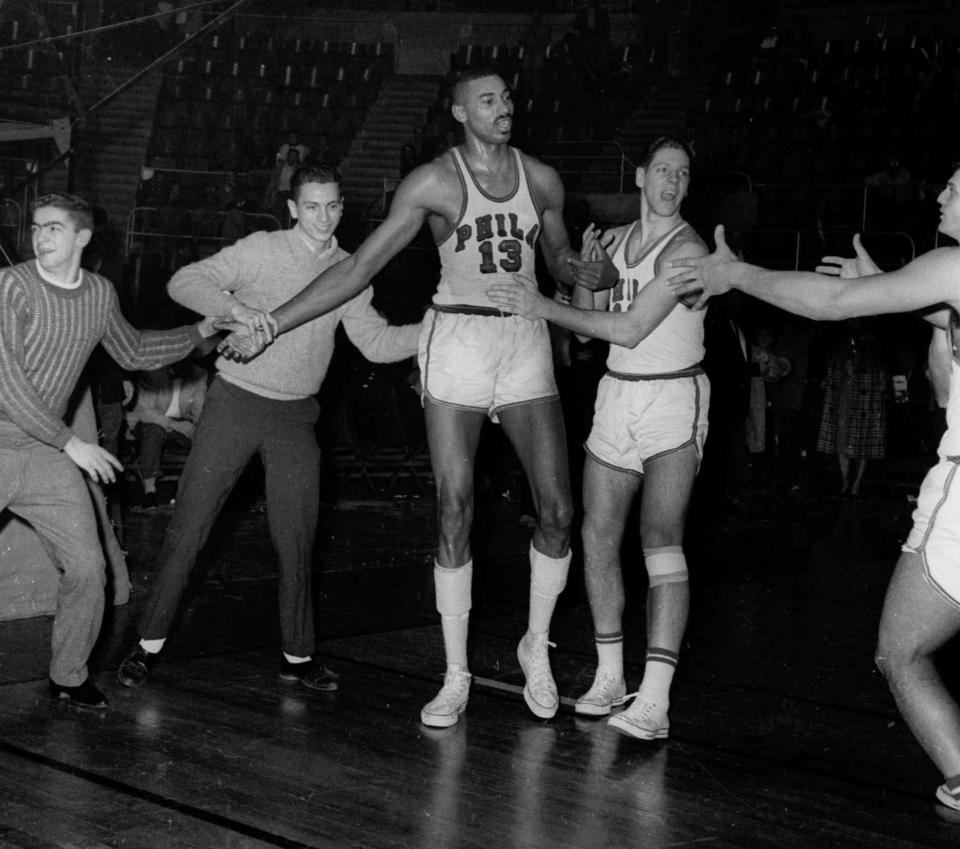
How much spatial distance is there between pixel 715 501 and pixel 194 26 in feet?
32.7

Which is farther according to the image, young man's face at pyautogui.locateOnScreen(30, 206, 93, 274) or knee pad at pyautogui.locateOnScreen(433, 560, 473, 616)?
knee pad at pyautogui.locateOnScreen(433, 560, 473, 616)

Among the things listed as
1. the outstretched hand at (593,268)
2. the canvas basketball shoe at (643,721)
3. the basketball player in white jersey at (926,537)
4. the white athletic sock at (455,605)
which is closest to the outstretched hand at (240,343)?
the white athletic sock at (455,605)

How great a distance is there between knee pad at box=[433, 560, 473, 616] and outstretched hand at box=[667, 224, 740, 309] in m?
1.24

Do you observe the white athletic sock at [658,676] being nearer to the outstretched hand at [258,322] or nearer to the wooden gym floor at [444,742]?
the wooden gym floor at [444,742]

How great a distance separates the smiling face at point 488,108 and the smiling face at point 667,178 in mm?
518

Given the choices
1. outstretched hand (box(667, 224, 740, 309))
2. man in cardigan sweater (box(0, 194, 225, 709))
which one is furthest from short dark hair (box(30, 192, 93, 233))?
outstretched hand (box(667, 224, 740, 309))

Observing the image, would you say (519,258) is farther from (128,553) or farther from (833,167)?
(833,167)

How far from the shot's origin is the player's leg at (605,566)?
4773mm

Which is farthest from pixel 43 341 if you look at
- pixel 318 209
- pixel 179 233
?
pixel 179 233

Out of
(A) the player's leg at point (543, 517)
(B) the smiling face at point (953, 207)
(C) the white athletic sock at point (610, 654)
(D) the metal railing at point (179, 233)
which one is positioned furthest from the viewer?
(D) the metal railing at point (179, 233)

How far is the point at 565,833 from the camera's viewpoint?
363 centimetres

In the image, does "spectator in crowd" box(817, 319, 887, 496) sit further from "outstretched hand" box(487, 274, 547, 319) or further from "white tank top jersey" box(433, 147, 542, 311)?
"outstretched hand" box(487, 274, 547, 319)

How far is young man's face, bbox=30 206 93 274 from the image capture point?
451 centimetres

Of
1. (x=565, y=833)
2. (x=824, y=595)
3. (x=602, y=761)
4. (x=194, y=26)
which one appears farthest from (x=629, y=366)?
(x=194, y=26)
